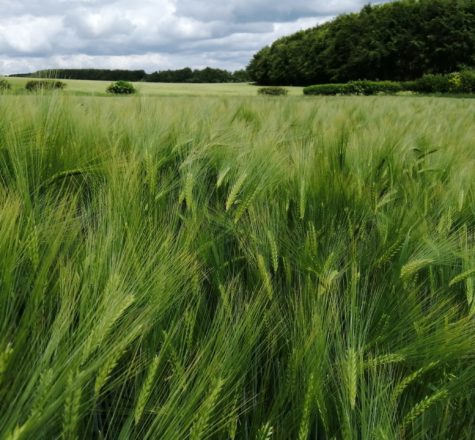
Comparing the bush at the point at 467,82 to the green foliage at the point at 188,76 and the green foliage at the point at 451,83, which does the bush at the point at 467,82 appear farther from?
the green foliage at the point at 188,76

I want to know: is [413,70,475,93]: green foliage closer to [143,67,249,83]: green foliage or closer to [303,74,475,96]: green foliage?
[303,74,475,96]: green foliage

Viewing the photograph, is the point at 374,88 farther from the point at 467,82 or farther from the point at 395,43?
the point at 395,43

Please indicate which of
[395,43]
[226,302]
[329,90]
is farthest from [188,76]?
[226,302]

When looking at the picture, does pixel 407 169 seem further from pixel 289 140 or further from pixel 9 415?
pixel 9 415

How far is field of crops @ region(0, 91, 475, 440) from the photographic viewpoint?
1.49 feet

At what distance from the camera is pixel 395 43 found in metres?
32.4

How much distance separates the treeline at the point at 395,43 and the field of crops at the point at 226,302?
3363 cm

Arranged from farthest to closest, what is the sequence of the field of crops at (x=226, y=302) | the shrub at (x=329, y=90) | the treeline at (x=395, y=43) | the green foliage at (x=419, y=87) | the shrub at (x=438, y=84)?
the treeline at (x=395, y=43) < the shrub at (x=329, y=90) < the shrub at (x=438, y=84) < the green foliage at (x=419, y=87) < the field of crops at (x=226, y=302)

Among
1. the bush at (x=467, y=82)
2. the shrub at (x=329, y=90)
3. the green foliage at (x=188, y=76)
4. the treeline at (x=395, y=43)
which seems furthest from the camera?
the green foliage at (x=188, y=76)

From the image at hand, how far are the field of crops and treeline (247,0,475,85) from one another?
110ft

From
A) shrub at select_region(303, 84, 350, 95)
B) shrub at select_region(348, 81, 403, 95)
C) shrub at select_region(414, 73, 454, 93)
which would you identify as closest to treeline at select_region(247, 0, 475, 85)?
shrub at select_region(414, 73, 454, 93)

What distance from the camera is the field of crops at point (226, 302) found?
454 millimetres

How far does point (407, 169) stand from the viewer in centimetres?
135

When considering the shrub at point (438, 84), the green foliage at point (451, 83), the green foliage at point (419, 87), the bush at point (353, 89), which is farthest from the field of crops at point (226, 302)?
the shrub at point (438, 84)
